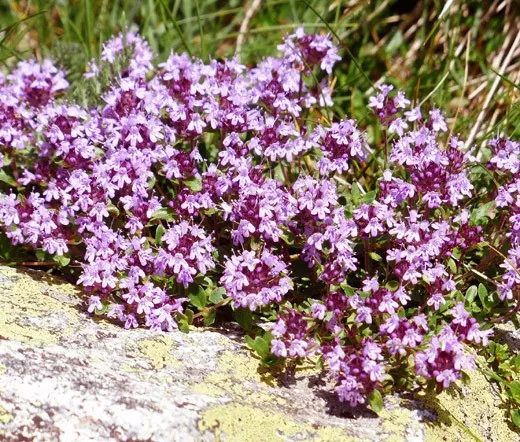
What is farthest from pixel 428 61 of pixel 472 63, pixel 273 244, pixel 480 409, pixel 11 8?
pixel 11 8

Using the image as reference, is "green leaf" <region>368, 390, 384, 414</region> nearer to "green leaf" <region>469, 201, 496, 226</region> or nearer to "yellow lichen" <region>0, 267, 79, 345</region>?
"green leaf" <region>469, 201, 496, 226</region>

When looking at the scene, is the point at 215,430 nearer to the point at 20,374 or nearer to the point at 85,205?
the point at 20,374

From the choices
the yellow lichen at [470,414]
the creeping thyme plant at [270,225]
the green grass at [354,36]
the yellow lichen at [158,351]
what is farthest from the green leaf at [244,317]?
the green grass at [354,36]

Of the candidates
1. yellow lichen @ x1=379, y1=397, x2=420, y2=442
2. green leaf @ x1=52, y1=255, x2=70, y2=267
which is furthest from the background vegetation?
yellow lichen @ x1=379, y1=397, x2=420, y2=442

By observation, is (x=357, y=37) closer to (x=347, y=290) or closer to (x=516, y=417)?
(x=347, y=290)

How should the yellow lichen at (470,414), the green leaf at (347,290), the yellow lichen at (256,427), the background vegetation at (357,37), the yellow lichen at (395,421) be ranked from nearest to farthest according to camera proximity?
1. the yellow lichen at (256,427)
2. the yellow lichen at (395,421)
3. the yellow lichen at (470,414)
4. the green leaf at (347,290)
5. the background vegetation at (357,37)

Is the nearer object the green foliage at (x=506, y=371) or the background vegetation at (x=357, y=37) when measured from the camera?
the green foliage at (x=506, y=371)

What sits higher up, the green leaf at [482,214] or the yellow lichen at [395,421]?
the green leaf at [482,214]

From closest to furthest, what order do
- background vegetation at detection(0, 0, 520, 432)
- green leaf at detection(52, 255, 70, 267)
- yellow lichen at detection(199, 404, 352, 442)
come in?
yellow lichen at detection(199, 404, 352, 442)
green leaf at detection(52, 255, 70, 267)
background vegetation at detection(0, 0, 520, 432)

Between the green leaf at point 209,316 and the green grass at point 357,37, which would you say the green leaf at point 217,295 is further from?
the green grass at point 357,37
